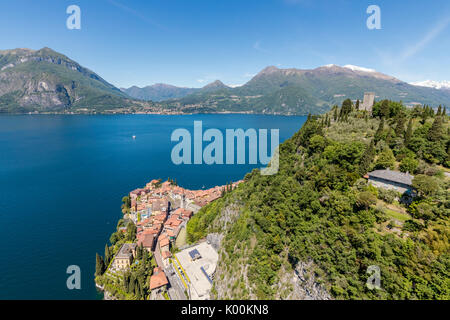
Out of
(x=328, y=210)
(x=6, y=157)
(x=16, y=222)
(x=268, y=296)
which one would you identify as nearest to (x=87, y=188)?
(x=16, y=222)

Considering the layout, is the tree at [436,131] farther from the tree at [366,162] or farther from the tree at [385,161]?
the tree at [366,162]

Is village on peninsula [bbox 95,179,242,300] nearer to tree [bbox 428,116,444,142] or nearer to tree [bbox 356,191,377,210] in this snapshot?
tree [bbox 356,191,377,210]

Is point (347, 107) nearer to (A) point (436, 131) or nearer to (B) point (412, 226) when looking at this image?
(A) point (436, 131)

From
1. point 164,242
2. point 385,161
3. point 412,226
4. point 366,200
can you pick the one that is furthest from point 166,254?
point 385,161

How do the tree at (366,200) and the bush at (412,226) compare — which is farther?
the tree at (366,200)

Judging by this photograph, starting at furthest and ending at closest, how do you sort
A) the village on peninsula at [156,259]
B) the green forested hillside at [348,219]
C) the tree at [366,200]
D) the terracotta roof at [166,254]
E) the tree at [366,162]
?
the terracotta roof at [166,254] → the village on peninsula at [156,259] → the tree at [366,162] → the tree at [366,200] → the green forested hillside at [348,219]

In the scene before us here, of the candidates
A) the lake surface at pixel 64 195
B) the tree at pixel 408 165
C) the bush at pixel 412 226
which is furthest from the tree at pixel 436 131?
the lake surface at pixel 64 195
